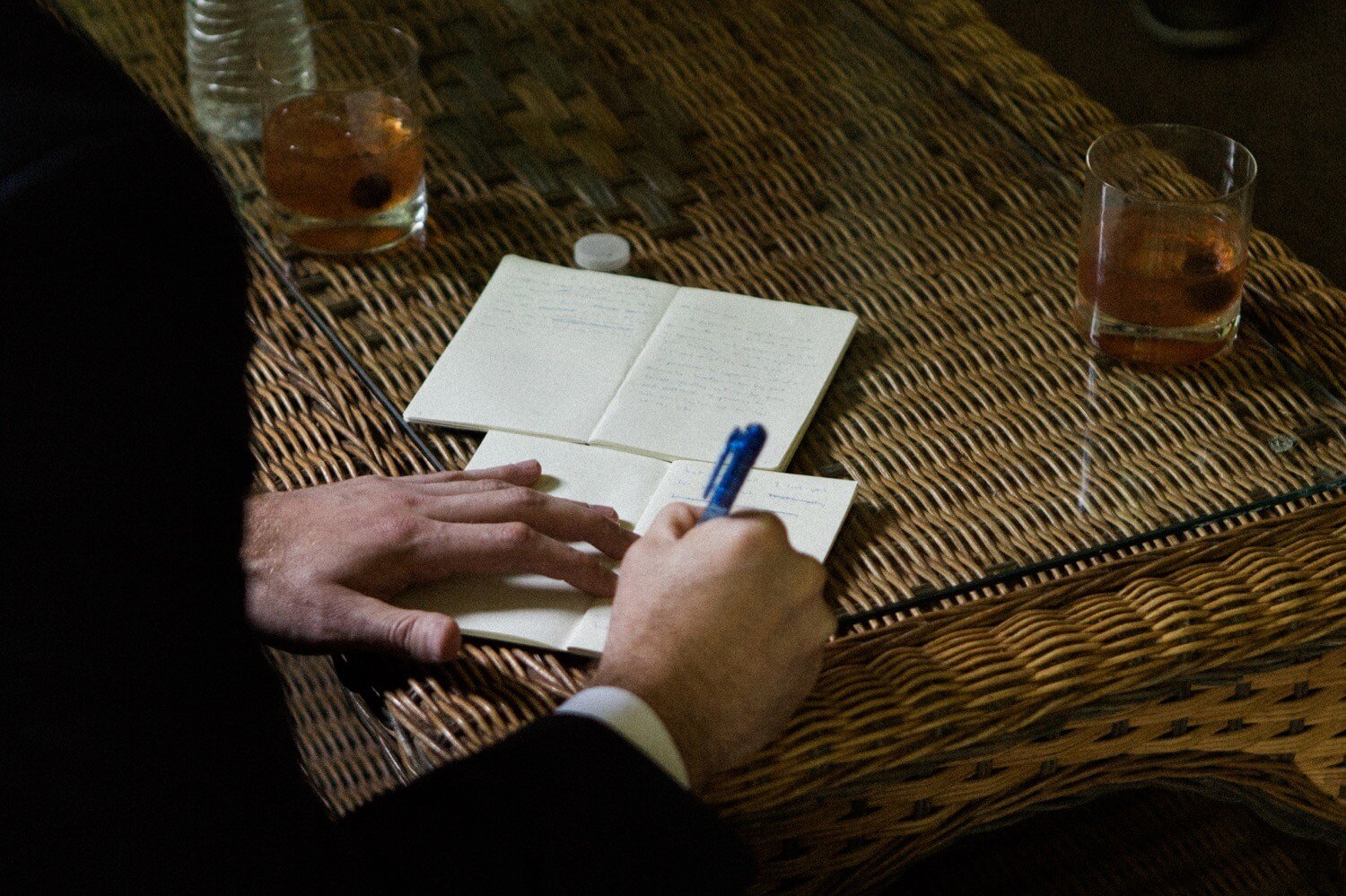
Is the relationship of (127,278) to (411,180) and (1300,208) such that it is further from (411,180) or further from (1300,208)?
(1300,208)

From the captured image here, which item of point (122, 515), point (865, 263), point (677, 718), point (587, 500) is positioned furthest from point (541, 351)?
point (122, 515)

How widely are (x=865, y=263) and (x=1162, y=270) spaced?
237 mm

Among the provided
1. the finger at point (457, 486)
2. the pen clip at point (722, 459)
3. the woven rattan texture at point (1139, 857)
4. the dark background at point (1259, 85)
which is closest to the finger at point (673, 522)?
the pen clip at point (722, 459)

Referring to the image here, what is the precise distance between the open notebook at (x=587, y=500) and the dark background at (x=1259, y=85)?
166 cm

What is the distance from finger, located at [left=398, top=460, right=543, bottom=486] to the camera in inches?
37.0

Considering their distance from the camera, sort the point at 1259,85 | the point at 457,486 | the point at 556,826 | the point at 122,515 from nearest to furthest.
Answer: the point at 122,515, the point at 556,826, the point at 457,486, the point at 1259,85

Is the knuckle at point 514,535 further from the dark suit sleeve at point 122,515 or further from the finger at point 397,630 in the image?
the dark suit sleeve at point 122,515

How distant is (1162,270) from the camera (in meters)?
1.03

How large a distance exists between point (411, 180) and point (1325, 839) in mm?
869

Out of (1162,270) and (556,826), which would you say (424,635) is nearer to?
(556,826)

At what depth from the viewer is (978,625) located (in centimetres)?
88

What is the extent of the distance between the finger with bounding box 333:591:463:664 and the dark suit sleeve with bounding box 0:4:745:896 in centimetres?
20

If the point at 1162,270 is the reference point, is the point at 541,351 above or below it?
below

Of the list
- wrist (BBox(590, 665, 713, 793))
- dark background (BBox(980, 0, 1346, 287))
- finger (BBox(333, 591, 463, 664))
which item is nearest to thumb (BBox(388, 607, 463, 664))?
finger (BBox(333, 591, 463, 664))
